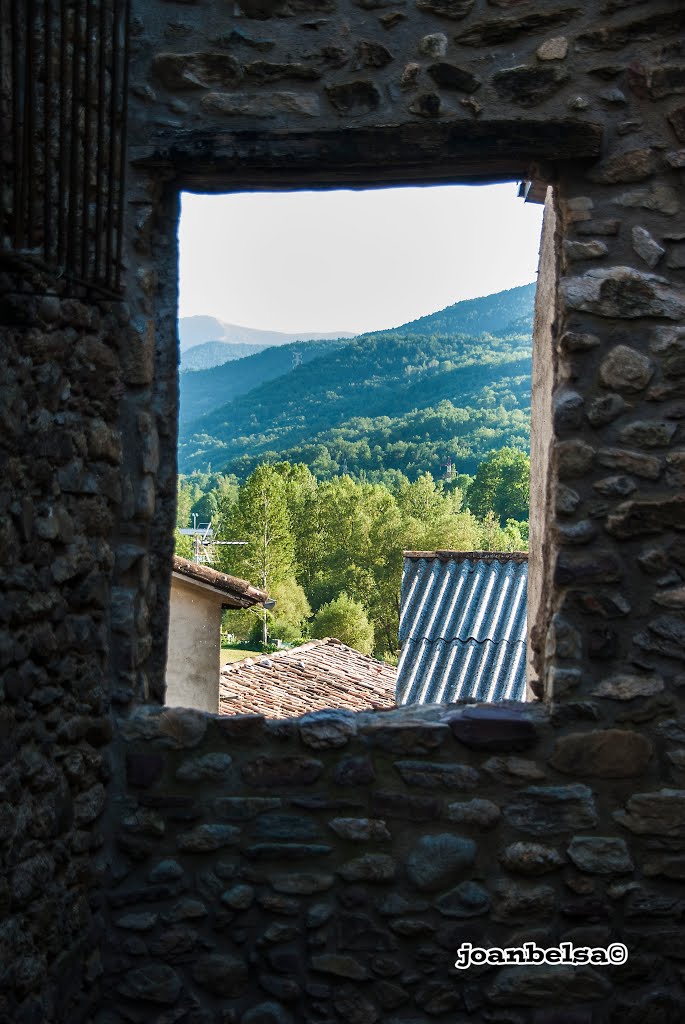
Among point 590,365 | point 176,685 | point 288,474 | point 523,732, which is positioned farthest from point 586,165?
point 288,474

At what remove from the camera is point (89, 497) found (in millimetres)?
2477

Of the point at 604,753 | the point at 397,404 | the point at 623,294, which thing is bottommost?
the point at 604,753

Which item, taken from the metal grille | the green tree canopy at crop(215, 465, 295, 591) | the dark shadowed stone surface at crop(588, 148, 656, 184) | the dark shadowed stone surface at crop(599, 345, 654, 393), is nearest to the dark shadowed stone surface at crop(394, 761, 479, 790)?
the dark shadowed stone surface at crop(599, 345, 654, 393)

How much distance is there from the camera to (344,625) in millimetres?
29594

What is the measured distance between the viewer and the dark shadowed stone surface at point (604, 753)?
8.13 ft

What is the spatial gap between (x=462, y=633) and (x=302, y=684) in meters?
6.68

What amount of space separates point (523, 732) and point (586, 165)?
1380 millimetres

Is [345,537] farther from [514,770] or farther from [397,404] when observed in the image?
[514,770]

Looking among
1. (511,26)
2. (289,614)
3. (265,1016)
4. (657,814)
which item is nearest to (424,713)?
(657,814)

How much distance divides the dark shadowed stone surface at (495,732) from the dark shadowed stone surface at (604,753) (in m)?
0.08

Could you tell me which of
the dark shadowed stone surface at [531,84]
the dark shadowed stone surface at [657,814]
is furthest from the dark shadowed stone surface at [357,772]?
the dark shadowed stone surface at [531,84]

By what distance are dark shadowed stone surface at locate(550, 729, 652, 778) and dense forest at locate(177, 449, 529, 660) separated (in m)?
27.2

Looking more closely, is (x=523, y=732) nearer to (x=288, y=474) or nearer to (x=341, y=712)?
(x=341, y=712)

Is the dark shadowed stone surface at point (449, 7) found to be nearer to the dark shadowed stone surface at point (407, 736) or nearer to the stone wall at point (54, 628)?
the stone wall at point (54, 628)
